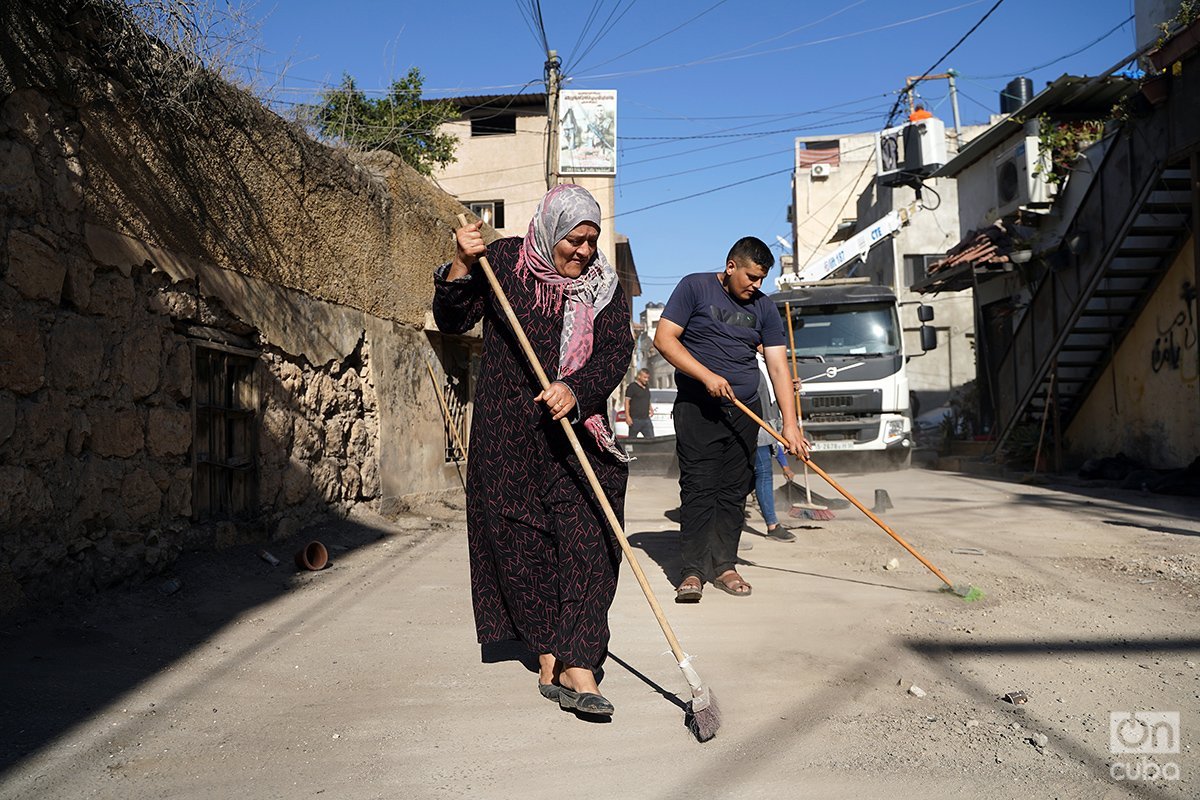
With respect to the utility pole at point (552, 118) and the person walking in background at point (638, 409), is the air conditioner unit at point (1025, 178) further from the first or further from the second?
the utility pole at point (552, 118)

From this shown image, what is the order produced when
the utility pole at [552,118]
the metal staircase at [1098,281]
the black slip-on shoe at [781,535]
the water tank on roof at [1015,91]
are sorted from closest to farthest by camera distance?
1. the black slip-on shoe at [781,535]
2. the metal staircase at [1098,281]
3. the utility pole at [552,118]
4. the water tank on roof at [1015,91]

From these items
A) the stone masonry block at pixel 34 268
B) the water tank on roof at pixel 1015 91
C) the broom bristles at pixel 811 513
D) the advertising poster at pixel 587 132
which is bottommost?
the broom bristles at pixel 811 513

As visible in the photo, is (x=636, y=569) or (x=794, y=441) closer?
(x=636, y=569)

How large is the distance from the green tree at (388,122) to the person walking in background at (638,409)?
4637mm

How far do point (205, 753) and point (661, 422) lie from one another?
15687 mm

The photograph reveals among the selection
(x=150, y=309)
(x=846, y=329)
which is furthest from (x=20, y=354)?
(x=846, y=329)

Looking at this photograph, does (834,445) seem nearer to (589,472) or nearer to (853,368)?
(853,368)

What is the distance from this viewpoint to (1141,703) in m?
3.16

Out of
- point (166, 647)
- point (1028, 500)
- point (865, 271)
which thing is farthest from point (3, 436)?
point (865, 271)

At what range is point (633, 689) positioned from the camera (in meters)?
3.53

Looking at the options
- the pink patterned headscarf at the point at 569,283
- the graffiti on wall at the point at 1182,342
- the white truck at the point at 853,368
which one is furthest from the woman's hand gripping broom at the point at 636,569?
the white truck at the point at 853,368

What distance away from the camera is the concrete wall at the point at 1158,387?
35.6ft

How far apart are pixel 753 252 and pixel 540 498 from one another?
2320 millimetres

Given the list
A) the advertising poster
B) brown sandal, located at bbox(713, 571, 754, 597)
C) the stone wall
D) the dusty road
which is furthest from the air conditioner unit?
brown sandal, located at bbox(713, 571, 754, 597)
